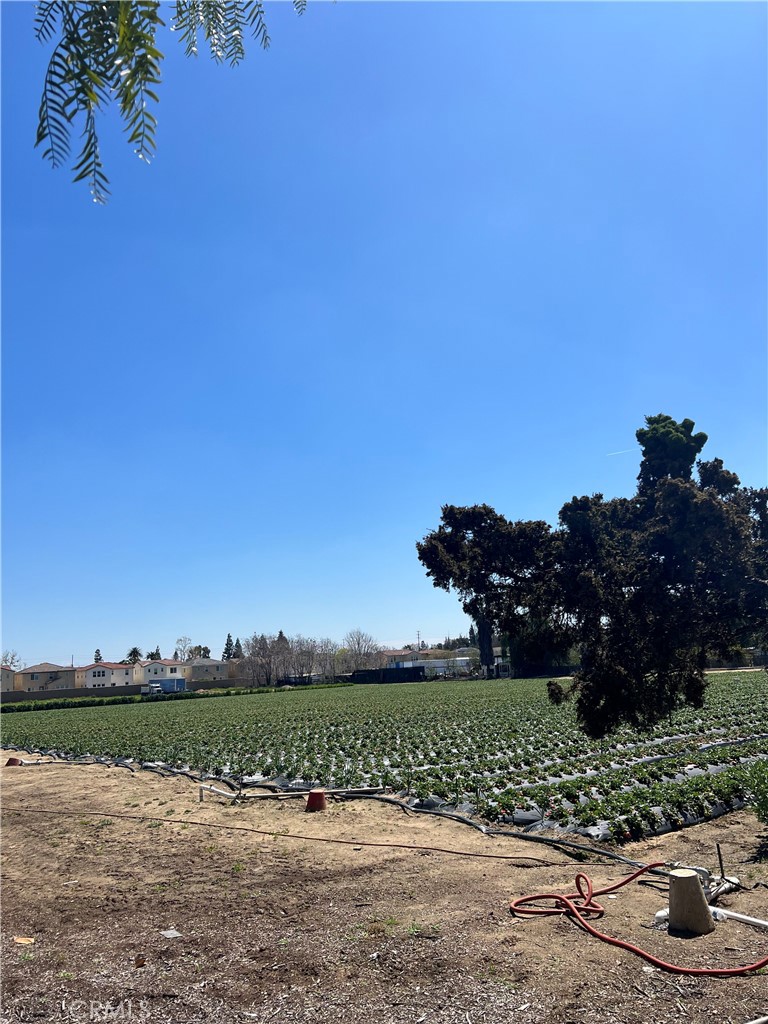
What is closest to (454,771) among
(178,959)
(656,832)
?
(656,832)

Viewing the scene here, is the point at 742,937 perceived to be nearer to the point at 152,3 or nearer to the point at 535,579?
the point at 535,579

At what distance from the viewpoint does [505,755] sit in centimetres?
1507

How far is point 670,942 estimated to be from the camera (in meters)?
4.68

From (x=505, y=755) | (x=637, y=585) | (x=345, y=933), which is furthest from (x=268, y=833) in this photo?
(x=505, y=755)

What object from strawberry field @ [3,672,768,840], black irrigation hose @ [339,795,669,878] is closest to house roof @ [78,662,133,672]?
strawberry field @ [3,672,768,840]

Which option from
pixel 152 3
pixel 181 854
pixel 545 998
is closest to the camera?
pixel 152 3

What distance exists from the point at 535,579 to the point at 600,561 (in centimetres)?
107

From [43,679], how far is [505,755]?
110770 millimetres

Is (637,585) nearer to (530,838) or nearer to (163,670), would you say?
(530,838)

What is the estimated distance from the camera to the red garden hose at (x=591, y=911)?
4137mm

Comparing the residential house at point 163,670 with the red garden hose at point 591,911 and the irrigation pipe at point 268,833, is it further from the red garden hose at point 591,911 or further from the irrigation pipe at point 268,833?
the red garden hose at point 591,911

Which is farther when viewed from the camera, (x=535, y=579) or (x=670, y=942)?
(x=535, y=579)

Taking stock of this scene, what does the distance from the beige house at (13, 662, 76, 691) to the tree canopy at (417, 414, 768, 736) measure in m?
113

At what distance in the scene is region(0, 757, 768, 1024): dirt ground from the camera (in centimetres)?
392
